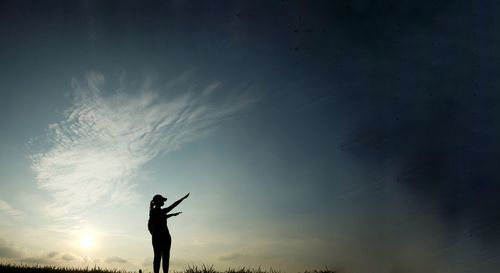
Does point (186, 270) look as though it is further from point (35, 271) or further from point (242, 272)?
point (35, 271)

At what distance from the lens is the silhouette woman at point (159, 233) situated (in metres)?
10.6

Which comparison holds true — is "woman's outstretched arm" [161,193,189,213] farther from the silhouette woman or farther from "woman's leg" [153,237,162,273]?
"woman's leg" [153,237,162,273]

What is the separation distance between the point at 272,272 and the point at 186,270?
3.26 meters

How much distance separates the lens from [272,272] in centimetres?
1204

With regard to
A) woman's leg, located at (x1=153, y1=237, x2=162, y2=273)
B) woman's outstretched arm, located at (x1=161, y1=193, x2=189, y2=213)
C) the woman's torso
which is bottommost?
woman's leg, located at (x1=153, y1=237, x2=162, y2=273)

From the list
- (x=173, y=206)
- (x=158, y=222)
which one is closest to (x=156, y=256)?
(x=158, y=222)

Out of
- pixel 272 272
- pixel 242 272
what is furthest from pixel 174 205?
pixel 272 272

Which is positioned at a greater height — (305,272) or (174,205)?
(174,205)

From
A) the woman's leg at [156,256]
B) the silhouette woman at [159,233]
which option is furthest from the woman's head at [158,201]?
the woman's leg at [156,256]

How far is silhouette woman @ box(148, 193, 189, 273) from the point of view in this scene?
10.6 m

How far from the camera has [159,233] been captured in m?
10.6

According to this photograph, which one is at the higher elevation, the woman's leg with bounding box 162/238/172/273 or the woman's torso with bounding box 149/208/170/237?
the woman's torso with bounding box 149/208/170/237

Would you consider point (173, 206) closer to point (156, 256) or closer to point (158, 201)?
point (158, 201)

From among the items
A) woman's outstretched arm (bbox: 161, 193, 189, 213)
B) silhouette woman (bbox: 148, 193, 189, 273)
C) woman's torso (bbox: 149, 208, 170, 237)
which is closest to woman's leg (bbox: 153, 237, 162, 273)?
silhouette woman (bbox: 148, 193, 189, 273)
